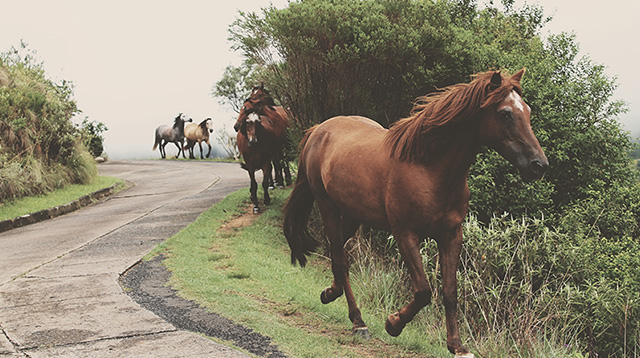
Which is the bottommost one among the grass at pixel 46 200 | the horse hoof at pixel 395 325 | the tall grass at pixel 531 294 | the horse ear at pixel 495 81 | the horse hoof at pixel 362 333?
the tall grass at pixel 531 294

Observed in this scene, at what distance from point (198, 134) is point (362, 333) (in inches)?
1259

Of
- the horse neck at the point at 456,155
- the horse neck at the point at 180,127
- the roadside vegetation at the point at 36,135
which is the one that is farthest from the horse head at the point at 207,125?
the horse neck at the point at 456,155

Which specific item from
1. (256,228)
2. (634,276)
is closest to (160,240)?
(256,228)

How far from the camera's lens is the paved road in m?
4.57

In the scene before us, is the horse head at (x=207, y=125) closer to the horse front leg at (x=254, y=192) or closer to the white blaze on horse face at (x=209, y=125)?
the white blaze on horse face at (x=209, y=125)

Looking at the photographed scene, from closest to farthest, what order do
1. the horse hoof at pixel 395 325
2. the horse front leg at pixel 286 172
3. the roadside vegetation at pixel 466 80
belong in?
the horse hoof at pixel 395 325
the roadside vegetation at pixel 466 80
the horse front leg at pixel 286 172

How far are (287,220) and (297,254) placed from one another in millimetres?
393

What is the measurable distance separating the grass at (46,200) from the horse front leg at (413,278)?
10.3m

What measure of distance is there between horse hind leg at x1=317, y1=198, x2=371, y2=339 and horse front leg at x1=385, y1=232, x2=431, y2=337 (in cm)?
84

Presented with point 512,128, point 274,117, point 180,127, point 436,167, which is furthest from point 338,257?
point 180,127

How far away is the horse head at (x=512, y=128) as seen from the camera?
362cm

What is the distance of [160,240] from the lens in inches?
364

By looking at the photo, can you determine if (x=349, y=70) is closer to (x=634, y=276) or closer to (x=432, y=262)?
(x=432, y=262)

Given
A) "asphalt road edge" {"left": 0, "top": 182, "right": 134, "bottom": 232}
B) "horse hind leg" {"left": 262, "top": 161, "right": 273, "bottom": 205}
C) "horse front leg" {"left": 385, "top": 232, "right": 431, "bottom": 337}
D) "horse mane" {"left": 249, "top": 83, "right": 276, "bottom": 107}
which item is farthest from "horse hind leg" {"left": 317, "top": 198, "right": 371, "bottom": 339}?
"asphalt road edge" {"left": 0, "top": 182, "right": 134, "bottom": 232}
